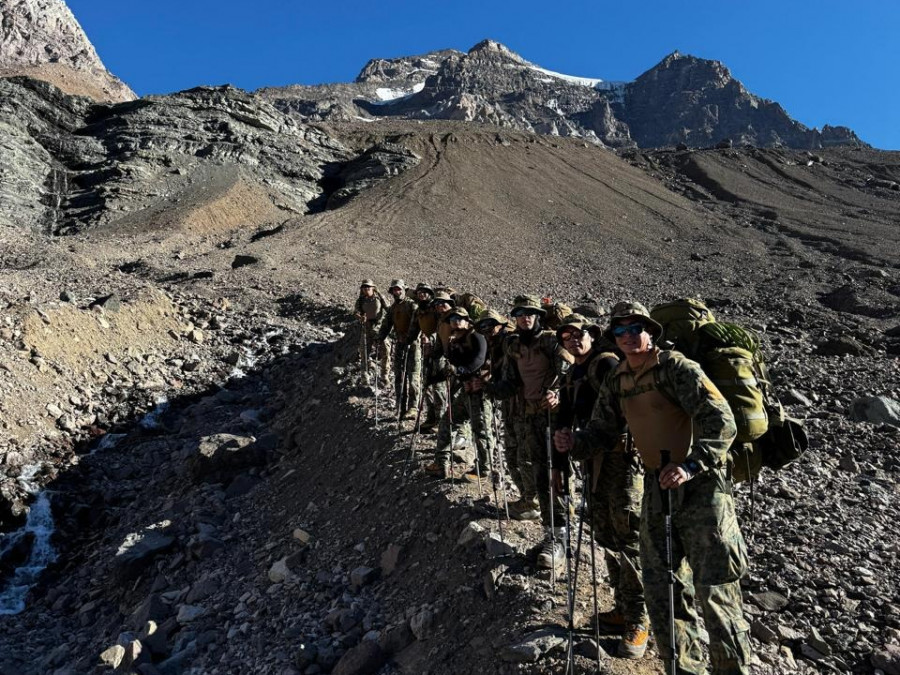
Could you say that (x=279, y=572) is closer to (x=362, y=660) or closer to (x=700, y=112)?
(x=362, y=660)

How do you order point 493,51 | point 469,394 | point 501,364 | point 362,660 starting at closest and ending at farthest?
point 362,660, point 501,364, point 469,394, point 493,51

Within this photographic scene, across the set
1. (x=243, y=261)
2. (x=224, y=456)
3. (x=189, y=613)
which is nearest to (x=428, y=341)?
(x=224, y=456)

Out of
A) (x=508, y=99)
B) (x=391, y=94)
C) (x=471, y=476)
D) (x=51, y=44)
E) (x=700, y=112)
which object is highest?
(x=700, y=112)

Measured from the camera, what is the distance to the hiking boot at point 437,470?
6789mm

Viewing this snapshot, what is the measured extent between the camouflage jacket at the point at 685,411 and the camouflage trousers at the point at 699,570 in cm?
25

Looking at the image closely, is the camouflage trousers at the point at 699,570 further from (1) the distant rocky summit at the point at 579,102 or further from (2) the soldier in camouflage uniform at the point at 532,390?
(1) the distant rocky summit at the point at 579,102

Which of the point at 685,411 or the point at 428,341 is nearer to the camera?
the point at 685,411

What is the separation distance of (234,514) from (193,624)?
2.32 m

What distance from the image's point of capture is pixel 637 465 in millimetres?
4336

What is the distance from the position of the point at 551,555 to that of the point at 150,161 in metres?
42.5

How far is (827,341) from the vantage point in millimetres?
14492

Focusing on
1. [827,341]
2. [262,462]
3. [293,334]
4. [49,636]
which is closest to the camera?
[49,636]

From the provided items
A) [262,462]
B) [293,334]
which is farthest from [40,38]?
[262,462]

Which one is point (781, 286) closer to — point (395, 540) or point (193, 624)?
point (395, 540)
